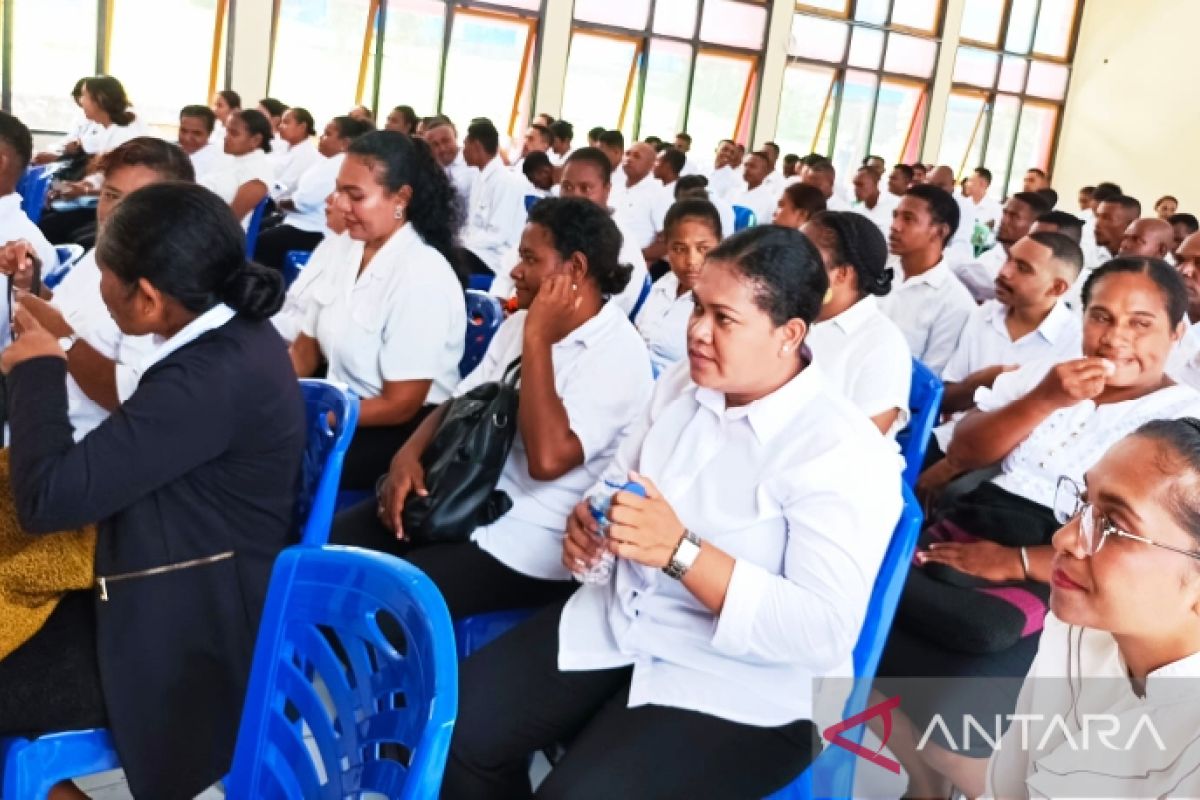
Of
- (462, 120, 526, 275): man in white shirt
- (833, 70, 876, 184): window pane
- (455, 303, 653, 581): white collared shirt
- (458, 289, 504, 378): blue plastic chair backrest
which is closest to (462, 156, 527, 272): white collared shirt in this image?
(462, 120, 526, 275): man in white shirt

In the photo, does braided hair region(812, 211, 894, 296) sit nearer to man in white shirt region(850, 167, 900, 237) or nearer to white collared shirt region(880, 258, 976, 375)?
white collared shirt region(880, 258, 976, 375)

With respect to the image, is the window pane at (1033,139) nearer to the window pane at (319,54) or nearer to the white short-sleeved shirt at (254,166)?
the window pane at (319,54)

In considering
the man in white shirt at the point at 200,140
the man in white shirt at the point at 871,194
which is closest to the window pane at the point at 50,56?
the man in white shirt at the point at 200,140

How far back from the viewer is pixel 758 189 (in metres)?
8.93

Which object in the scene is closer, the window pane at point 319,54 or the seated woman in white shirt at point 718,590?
the seated woman in white shirt at point 718,590

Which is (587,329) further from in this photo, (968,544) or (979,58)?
(979,58)

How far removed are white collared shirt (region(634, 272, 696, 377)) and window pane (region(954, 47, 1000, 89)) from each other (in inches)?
434

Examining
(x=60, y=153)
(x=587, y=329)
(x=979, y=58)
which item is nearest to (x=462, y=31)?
(x=60, y=153)

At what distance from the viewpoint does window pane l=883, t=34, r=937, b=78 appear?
13.0 m

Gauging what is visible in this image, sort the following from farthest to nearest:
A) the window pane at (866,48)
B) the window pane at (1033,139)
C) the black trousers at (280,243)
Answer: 1. the window pane at (1033,139)
2. the window pane at (866,48)
3. the black trousers at (280,243)

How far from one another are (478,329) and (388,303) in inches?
17.8

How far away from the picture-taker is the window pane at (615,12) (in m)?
11.0

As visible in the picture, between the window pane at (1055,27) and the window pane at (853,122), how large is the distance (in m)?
2.76

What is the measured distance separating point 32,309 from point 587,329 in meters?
1.06
